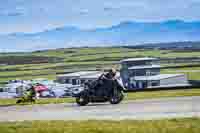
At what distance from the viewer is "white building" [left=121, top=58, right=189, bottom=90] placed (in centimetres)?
6656

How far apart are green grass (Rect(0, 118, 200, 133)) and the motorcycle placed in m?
7.33

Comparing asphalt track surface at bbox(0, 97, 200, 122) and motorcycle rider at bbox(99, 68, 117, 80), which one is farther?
motorcycle rider at bbox(99, 68, 117, 80)

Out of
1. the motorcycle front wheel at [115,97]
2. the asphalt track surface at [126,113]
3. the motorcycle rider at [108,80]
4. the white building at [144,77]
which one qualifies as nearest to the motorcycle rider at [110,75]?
the motorcycle rider at [108,80]

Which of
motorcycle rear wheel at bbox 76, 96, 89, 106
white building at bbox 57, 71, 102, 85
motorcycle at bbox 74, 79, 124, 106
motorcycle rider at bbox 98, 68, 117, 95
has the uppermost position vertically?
motorcycle rider at bbox 98, 68, 117, 95

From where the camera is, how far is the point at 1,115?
2069 centimetres

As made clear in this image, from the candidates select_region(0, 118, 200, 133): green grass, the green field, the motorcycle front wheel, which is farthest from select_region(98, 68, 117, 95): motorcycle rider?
the green field

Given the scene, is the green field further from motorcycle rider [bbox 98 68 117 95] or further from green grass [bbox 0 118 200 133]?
green grass [bbox 0 118 200 133]

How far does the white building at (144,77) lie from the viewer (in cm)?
6656

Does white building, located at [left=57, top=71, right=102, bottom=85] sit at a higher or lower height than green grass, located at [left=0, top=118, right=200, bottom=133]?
lower

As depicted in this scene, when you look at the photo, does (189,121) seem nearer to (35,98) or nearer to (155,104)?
(155,104)

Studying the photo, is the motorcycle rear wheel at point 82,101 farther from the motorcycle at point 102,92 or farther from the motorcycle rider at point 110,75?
the motorcycle rider at point 110,75

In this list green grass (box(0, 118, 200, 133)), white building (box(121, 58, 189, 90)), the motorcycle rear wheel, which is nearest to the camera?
green grass (box(0, 118, 200, 133))

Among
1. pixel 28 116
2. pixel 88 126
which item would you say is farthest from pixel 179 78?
pixel 88 126

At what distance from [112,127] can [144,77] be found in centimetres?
5662
